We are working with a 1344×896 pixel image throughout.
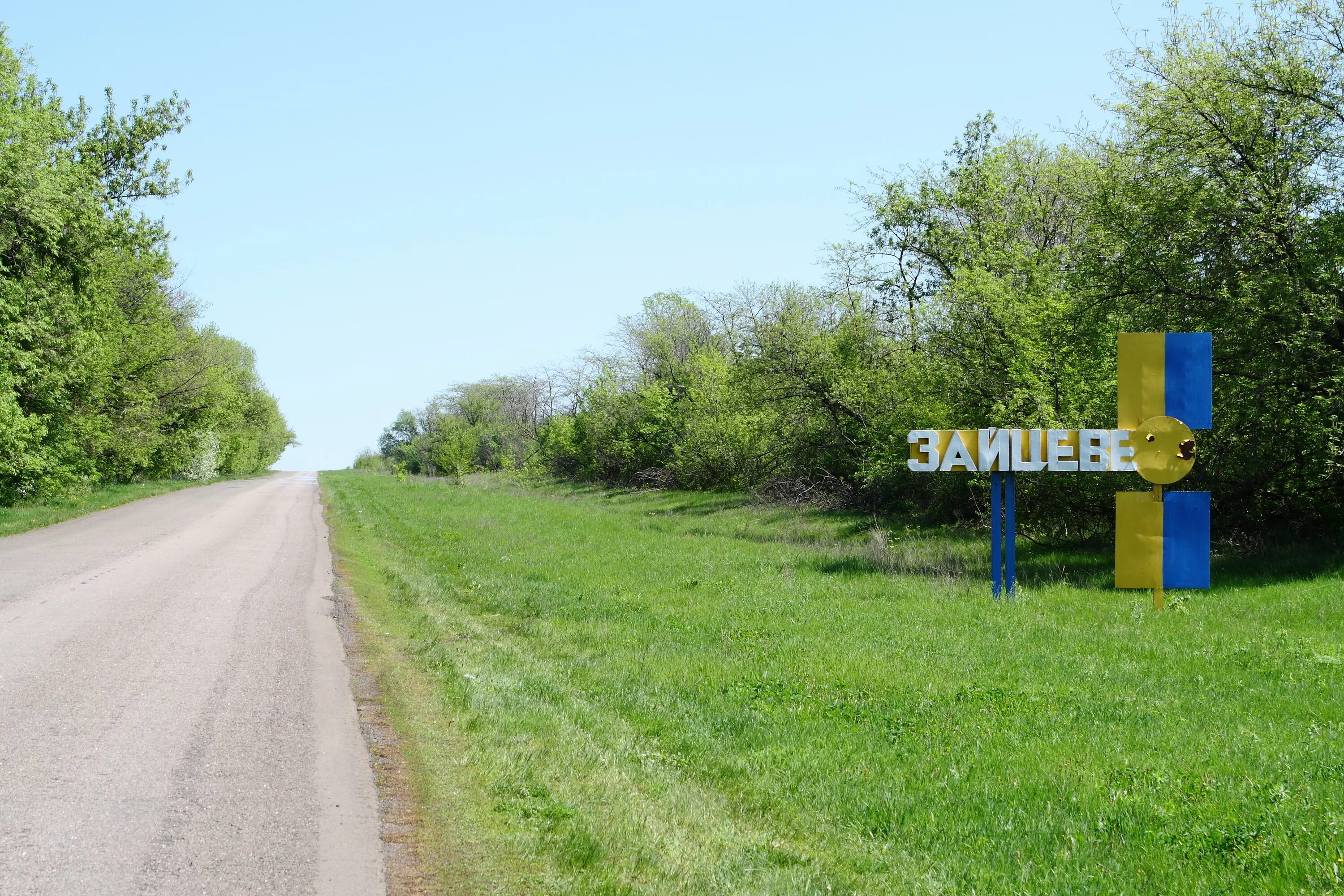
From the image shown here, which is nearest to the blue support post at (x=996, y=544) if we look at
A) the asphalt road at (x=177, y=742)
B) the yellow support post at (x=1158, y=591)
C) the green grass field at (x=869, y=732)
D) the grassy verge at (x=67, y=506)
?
the green grass field at (x=869, y=732)

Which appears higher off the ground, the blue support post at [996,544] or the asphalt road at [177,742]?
the blue support post at [996,544]

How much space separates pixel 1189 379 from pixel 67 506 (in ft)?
93.6

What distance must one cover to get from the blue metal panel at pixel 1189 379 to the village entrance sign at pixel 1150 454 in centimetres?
1

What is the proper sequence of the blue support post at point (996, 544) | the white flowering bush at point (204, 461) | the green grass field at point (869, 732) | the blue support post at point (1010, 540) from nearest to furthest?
the green grass field at point (869, 732)
the blue support post at point (1010, 540)
the blue support post at point (996, 544)
the white flowering bush at point (204, 461)

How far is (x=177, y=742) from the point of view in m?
6.68

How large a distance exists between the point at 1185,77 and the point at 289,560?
19329 mm

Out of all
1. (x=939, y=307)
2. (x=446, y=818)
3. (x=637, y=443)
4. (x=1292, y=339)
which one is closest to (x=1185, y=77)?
(x=1292, y=339)

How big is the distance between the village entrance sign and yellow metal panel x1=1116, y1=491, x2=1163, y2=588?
1 cm

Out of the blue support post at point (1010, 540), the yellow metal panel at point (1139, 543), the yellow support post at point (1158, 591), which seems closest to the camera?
the yellow support post at point (1158, 591)

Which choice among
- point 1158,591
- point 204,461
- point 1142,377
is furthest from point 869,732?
point 204,461

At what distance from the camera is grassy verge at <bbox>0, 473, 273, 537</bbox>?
22.1 metres

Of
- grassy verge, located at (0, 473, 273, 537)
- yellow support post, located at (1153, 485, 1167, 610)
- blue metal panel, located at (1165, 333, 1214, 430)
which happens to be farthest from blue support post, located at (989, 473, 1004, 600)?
grassy verge, located at (0, 473, 273, 537)

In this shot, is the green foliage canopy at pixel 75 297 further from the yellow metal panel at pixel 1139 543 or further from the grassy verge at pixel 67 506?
the yellow metal panel at pixel 1139 543

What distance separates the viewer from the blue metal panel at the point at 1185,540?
566 inches
